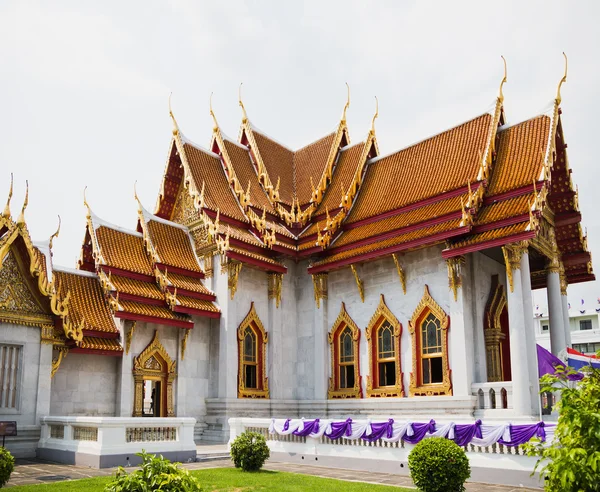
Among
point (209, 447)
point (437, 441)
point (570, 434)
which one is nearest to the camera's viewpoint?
point (570, 434)

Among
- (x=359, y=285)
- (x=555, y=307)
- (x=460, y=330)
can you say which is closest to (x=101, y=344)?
(x=359, y=285)

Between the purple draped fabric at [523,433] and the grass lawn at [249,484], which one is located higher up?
the purple draped fabric at [523,433]

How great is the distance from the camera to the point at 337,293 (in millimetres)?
20141

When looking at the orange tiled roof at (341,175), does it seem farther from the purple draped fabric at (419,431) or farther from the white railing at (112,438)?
the purple draped fabric at (419,431)

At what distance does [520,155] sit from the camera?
1788 cm

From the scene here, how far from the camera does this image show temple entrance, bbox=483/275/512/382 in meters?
16.9

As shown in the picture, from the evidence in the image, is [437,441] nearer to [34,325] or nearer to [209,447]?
[209,447]

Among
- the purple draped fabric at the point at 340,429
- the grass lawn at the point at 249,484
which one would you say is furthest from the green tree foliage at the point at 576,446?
the purple draped fabric at the point at 340,429

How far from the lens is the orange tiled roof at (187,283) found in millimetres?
18562

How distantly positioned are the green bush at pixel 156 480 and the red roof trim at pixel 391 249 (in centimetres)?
1232

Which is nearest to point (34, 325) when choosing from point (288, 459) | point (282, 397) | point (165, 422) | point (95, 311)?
point (95, 311)

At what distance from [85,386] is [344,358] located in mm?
7635

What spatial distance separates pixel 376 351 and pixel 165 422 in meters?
7.64

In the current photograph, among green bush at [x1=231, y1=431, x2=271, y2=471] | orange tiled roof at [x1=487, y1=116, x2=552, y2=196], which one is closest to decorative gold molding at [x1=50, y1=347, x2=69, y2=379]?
green bush at [x1=231, y1=431, x2=271, y2=471]
